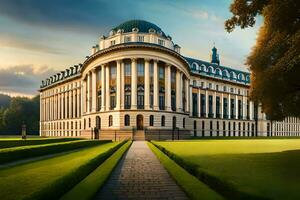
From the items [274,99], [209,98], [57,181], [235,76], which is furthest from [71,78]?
[57,181]

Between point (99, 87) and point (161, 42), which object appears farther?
point (99, 87)

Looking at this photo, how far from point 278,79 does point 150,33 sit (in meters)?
58.5

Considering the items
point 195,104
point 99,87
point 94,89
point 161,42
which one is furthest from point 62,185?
point 195,104

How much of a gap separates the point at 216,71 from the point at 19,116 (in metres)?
82.4

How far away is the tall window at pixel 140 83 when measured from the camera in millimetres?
75438

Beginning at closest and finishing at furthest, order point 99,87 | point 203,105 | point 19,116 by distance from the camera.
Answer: point 99,87 < point 203,105 < point 19,116

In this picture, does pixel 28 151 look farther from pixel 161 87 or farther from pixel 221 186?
pixel 161 87

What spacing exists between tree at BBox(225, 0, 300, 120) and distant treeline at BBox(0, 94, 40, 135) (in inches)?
4988

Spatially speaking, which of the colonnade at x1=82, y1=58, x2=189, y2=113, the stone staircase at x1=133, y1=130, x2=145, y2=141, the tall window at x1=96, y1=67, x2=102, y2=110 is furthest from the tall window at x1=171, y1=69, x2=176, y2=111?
the tall window at x1=96, y1=67, x2=102, y2=110

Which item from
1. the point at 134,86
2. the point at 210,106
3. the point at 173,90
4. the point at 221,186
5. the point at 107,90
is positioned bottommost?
the point at 221,186

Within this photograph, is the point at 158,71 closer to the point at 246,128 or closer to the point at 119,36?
the point at 119,36

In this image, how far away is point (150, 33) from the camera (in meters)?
77.7

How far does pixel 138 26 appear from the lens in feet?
268

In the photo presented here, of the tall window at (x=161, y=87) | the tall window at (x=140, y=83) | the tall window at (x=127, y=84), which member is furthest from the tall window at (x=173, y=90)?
the tall window at (x=127, y=84)
